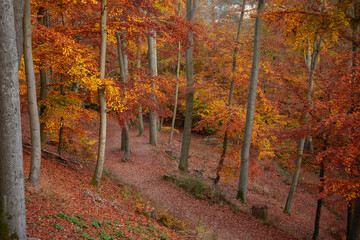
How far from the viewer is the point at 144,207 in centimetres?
841

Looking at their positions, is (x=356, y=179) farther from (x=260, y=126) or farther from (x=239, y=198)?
(x=260, y=126)

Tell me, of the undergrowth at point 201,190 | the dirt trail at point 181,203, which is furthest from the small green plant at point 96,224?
the undergrowth at point 201,190

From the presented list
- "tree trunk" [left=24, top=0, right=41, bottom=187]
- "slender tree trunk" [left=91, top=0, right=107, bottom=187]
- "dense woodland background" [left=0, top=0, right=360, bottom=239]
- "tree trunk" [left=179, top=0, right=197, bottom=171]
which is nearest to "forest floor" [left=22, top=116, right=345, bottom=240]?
"tree trunk" [left=24, top=0, right=41, bottom=187]

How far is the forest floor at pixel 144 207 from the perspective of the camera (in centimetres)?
584

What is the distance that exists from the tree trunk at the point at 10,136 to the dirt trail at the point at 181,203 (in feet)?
20.5

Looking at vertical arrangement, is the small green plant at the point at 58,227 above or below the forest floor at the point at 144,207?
above


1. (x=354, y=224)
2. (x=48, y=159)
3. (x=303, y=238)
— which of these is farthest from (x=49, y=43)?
(x=303, y=238)

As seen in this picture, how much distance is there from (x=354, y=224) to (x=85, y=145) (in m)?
11.5

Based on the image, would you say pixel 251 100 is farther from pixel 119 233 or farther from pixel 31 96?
pixel 31 96

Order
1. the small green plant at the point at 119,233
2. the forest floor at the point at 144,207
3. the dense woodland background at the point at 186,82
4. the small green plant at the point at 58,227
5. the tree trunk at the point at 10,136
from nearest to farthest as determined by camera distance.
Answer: the tree trunk at the point at 10,136
the small green plant at the point at 58,227
the forest floor at the point at 144,207
the small green plant at the point at 119,233
the dense woodland background at the point at 186,82

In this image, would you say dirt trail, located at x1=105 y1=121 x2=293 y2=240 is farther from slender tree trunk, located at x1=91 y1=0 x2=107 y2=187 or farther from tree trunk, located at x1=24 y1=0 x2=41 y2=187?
tree trunk, located at x1=24 y1=0 x2=41 y2=187

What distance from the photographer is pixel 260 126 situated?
42.9ft

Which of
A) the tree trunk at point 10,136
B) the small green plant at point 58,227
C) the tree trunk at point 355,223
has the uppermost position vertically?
the tree trunk at point 10,136

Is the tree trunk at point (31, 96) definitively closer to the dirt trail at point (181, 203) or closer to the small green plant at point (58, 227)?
the small green plant at point (58, 227)
